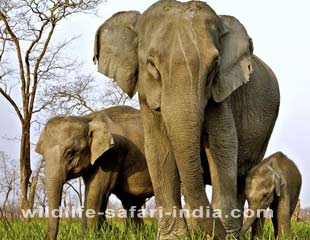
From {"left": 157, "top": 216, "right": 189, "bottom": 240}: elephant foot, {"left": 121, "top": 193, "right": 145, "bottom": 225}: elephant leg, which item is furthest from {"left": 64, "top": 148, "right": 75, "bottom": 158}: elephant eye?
{"left": 157, "top": 216, "right": 189, "bottom": 240}: elephant foot

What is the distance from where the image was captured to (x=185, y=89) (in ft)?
15.5

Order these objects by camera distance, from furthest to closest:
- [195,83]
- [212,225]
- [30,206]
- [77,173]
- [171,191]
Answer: [30,206] → [77,173] → [171,191] → [212,225] → [195,83]

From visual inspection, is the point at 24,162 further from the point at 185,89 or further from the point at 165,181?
the point at 185,89

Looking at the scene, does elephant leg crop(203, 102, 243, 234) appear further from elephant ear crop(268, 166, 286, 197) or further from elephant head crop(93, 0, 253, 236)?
elephant ear crop(268, 166, 286, 197)

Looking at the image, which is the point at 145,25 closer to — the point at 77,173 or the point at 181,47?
the point at 181,47

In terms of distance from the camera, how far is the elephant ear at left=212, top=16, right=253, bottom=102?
5.21 metres

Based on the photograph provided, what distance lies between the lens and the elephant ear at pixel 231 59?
17.1 feet

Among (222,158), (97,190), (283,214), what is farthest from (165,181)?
(97,190)

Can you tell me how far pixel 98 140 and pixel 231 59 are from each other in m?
3.44

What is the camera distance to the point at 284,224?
6.78 m

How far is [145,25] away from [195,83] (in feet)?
2.72

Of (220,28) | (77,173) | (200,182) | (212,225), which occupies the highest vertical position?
(220,28)

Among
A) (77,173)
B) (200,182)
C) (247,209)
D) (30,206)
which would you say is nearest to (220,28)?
(200,182)

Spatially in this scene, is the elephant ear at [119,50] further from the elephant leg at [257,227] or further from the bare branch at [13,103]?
the bare branch at [13,103]
